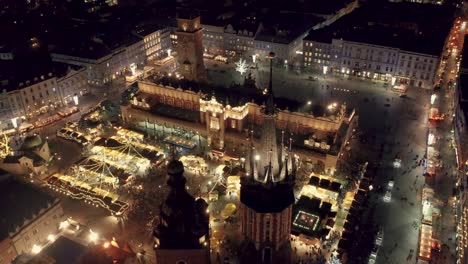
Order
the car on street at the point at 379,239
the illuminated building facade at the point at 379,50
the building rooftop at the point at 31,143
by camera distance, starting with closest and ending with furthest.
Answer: the car on street at the point at 379,239, the building rooftop at the point at 31,143, the illuminated building facade at the point at 379,50

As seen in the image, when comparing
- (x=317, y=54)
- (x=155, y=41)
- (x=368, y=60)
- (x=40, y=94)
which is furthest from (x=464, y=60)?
(x=40, y=94)

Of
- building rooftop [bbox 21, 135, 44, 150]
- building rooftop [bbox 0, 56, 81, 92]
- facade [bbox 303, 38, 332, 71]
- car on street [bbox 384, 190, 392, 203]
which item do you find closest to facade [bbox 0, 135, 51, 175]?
building rooftop [bbox 21, 135, 44, 150]

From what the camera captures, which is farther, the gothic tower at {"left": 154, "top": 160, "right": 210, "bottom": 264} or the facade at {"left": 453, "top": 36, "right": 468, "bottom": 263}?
the facade at {"left": 453, "top": 36, "right": 468, "bottom": 263}

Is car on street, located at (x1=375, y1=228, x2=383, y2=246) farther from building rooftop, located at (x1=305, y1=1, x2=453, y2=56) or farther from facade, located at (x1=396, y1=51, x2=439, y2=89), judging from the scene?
building rooftop, located at (x1=305, y1=1, x2=453, y2=56)

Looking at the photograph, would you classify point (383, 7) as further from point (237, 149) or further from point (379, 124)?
point (237, 149)

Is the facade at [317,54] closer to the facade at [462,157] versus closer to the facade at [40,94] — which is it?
the facade at [462,157]

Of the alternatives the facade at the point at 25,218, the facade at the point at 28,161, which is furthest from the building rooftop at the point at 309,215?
the facade at the point at 28,161
